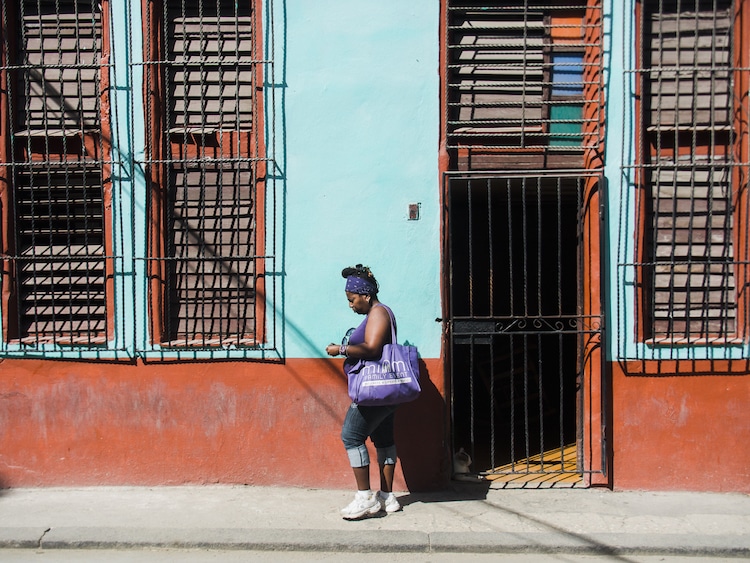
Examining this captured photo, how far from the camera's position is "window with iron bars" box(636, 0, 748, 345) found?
5523 mm

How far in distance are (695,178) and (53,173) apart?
523 centimetres

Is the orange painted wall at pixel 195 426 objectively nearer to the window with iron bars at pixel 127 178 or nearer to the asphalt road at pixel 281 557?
the window with iron bars at pixel 127 178

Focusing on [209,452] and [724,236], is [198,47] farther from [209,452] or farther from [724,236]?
[724,236]

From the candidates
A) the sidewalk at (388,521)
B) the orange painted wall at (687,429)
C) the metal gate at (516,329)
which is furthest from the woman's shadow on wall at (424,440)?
the orange painted wall at (687,429)

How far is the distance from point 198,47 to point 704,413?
5015mm

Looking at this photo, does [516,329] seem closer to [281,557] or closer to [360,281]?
[360,281]

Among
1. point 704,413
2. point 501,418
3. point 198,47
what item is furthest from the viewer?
point 501,418

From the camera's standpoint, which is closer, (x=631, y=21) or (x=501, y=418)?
(x=631, y=21)

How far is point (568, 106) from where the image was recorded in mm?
5738

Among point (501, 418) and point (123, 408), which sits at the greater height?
point (123, 408)

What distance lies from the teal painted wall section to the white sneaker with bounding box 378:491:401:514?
1.17 meters

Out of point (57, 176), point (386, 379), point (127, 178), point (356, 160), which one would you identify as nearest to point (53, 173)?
point (57, 176)

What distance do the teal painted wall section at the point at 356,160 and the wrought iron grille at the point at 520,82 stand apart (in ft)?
1.07

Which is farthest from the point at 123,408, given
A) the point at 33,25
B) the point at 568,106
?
the point at 568,106
